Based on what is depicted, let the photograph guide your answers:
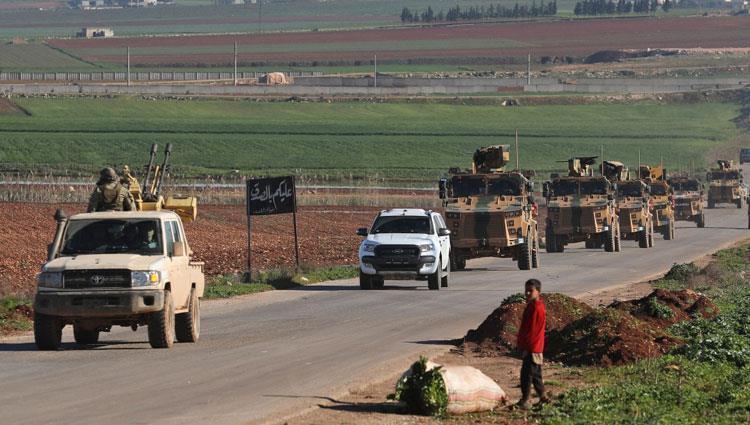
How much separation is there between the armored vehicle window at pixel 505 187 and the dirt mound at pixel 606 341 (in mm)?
19684

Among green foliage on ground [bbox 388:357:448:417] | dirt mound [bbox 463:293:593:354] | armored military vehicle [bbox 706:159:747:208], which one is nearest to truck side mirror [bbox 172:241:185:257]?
dirt mound [bbox 463:293:593:354]

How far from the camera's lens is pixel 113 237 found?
22.3 m

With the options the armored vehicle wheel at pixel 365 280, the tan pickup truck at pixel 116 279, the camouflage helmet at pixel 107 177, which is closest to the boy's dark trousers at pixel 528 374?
the tan pickup truck at pixel 116 279

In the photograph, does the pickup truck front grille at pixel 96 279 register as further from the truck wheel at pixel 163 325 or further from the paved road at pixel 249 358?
the paved road at pixel 249 358

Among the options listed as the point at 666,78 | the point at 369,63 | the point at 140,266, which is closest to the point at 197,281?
the point at 140,266

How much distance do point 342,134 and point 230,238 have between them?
2668 inches

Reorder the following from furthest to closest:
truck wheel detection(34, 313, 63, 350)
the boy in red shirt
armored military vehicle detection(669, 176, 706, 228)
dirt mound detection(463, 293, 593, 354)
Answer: armored military vehicle detection(669, 176, 706, 228) < dirt mound detection(463, 293, 593, 354) < truck wheel detection(34, 313, 63, 350) < the boy in red shirt

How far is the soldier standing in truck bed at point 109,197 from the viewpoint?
2345 centimetres

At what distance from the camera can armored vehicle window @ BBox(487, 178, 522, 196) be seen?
42.4 meters

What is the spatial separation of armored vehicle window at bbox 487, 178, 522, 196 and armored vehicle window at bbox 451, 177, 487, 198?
0.20 metres

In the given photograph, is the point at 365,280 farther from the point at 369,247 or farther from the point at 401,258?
the point at 401,258

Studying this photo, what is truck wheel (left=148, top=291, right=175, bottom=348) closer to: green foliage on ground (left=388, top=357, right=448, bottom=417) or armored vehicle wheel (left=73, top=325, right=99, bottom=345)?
armored vehicle wheel (left=73, top=325, right=99, bottom=345)

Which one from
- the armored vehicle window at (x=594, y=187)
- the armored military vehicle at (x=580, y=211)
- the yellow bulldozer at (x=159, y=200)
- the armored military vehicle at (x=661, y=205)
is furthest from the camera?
the armored military vehicle at (x=661, y=205)

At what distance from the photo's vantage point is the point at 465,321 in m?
27.3
